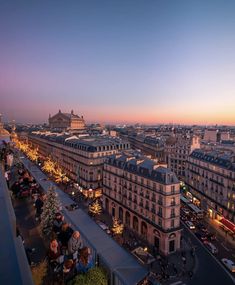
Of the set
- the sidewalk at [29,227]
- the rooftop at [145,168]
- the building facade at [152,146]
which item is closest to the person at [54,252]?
the sidewalk at [29,227]

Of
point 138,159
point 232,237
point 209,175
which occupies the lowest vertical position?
point 232,237

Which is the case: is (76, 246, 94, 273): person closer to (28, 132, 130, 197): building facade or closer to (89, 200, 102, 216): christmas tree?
(89, 200, 102, 216): christmas tree

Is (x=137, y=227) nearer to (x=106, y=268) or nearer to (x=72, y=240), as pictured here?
(x=106, y=268)

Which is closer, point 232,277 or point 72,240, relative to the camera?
point 72,240

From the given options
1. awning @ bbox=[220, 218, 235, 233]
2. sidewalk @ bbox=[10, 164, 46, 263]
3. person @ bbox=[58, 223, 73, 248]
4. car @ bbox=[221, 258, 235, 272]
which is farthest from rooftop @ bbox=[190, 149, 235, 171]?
person @ bbox=[58, 223, 73, 248]

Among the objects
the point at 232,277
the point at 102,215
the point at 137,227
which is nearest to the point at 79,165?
the point at 102,215

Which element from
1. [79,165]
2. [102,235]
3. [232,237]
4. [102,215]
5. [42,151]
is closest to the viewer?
[102,235]

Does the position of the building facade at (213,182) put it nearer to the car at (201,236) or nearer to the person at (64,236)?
the car at (201,236)
